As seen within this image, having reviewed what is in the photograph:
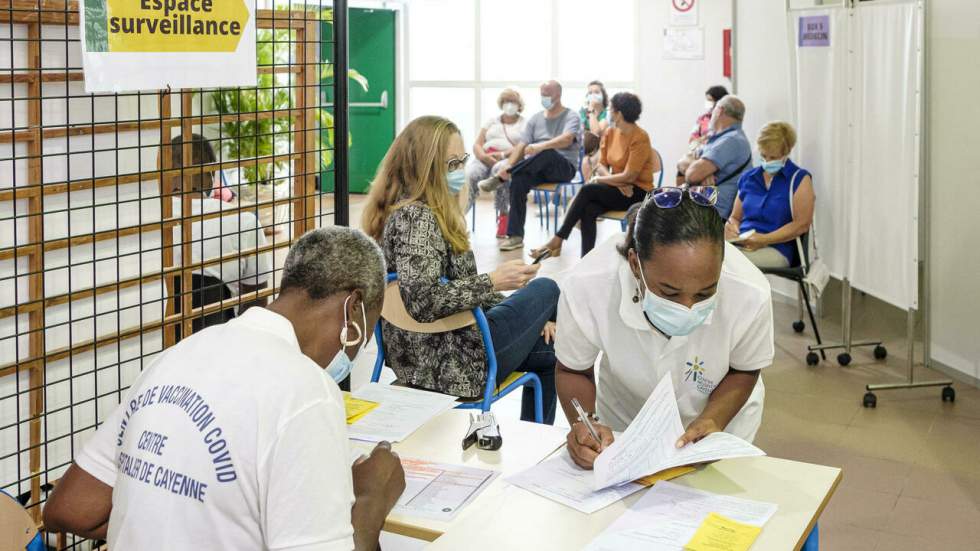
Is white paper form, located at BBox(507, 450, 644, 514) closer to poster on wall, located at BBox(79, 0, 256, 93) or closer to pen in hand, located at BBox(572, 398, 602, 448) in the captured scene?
pen in hand, located at BBox(572, 398, 602, 448)

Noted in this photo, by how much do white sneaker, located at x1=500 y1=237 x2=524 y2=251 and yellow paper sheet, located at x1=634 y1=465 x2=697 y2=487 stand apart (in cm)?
692

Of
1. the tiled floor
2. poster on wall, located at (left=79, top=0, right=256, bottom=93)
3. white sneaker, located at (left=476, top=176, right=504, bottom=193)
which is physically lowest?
the tiled floor

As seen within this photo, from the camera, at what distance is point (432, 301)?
3.29 meters

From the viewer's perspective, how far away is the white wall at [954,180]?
517cm

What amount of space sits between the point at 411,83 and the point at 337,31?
10463 millimetres

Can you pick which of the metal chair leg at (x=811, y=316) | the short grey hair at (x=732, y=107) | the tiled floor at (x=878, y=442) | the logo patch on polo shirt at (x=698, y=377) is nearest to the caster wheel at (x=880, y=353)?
the tiled floor at (x=878, y=442)

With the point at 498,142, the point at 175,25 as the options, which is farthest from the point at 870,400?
the point at 498,142

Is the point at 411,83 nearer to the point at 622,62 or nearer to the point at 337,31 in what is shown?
the point at 622,62

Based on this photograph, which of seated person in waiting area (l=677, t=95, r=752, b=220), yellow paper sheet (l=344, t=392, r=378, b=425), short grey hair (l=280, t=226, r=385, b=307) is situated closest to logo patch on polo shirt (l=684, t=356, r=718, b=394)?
yellow paper sheet (l=344, t=392, r=378, b=425)

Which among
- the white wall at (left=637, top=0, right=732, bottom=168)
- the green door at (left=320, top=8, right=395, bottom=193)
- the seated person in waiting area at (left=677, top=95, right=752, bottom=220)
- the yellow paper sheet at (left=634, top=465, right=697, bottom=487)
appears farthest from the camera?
the green door at (left=320, top=8, right=395, bottom=193)

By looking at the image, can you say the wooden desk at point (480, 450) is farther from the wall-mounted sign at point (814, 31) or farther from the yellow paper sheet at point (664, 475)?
the wall-mounted sign at point (814, 31)

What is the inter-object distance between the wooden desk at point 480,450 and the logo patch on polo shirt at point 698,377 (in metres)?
0.34

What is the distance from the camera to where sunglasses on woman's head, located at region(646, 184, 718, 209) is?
2217 millimetres

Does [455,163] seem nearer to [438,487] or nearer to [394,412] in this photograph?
[394,412]
